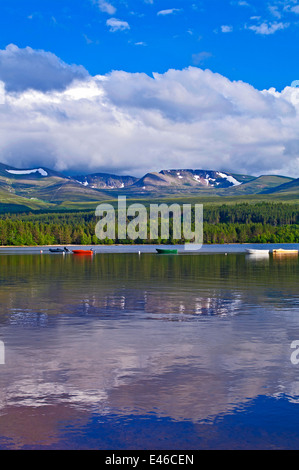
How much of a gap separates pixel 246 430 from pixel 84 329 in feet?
71.2

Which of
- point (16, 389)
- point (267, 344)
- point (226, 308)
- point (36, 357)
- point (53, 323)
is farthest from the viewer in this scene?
point (226, 308)

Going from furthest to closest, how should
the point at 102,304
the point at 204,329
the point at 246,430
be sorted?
the point at 102,304 → the point at 204,329 → the point at 246,430

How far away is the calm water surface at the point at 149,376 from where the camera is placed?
18.8 metres

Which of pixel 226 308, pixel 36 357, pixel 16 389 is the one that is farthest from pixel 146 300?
pixel 16 389

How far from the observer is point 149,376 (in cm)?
2575

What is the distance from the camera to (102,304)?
53500 millimetres

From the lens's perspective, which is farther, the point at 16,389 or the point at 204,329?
the point at 204,329

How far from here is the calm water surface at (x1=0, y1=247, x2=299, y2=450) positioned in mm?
18750

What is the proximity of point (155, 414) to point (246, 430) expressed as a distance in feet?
11.8

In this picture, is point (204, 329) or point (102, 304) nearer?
point (204, 329)

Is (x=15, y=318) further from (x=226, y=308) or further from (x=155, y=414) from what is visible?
(x=155, y=414)
